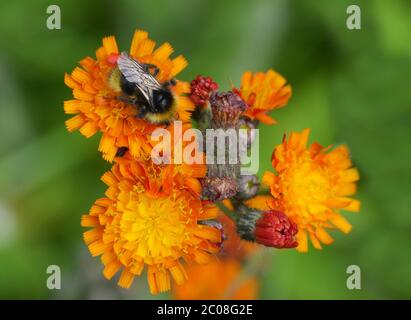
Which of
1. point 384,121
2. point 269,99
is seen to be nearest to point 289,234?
point 269,99

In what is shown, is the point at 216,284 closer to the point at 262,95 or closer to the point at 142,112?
the point at 262,95

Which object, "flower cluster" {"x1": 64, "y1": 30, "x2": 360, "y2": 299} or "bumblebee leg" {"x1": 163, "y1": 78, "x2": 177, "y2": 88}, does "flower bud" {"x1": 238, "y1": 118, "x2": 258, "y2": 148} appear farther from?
"bumblebee leg" {"x1": 163, "y1": 78, "x2": 177, "y2": 88}

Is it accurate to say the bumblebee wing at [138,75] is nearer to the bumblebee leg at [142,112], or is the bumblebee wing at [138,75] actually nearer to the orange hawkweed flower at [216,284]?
the bumblebee leg at [142,112]

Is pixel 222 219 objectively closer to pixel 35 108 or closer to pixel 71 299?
pixel 71 299

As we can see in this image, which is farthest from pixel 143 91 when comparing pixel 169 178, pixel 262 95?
pixel 262 95

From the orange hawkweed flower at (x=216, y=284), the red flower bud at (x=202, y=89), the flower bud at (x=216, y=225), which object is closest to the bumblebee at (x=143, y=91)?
the red flower bud at (x=202, y=89)

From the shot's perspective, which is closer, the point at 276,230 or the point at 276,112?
the point at 276,230
